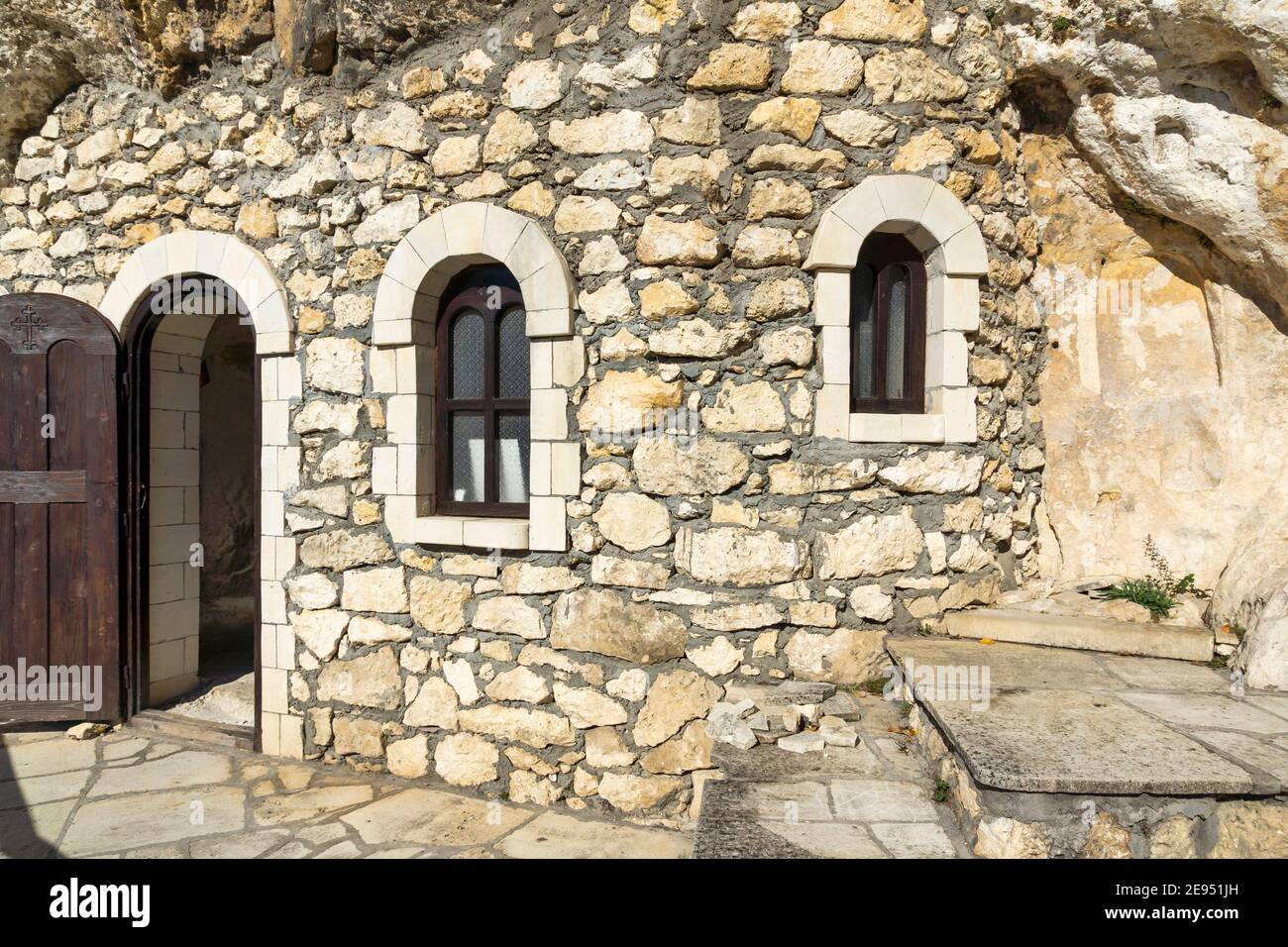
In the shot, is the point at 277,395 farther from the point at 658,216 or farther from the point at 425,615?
the point at 658,216

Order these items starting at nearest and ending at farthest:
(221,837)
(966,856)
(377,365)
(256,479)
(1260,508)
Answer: (966,856), (221,837), (1260,508), (377,365), (256,479)

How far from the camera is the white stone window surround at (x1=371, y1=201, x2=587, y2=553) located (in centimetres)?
385

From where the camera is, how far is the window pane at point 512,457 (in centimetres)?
420

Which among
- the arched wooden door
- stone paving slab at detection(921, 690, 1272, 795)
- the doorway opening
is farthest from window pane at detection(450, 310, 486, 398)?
stone paving slab at detection(921, 690, 1272, 795)

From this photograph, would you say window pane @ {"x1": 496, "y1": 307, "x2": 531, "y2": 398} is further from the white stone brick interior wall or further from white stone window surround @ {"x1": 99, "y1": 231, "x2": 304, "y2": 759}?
the white stone brick interior wall

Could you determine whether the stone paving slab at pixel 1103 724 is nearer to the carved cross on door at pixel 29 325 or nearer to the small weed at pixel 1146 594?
the small weed at pixel 1146 594

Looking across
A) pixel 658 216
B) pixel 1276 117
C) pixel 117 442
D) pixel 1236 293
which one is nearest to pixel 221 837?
pixel 117 442

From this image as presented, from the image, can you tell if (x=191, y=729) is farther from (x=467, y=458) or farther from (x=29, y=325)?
(x=29, y=325)

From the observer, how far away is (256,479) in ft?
15.0

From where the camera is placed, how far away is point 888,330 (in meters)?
4.02

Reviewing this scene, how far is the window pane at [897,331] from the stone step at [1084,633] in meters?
1.17

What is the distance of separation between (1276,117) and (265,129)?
5.07m

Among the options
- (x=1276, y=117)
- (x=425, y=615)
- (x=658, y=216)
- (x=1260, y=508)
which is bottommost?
(x=425, y=615)

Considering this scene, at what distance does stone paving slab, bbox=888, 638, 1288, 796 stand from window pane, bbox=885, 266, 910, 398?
128 cm
